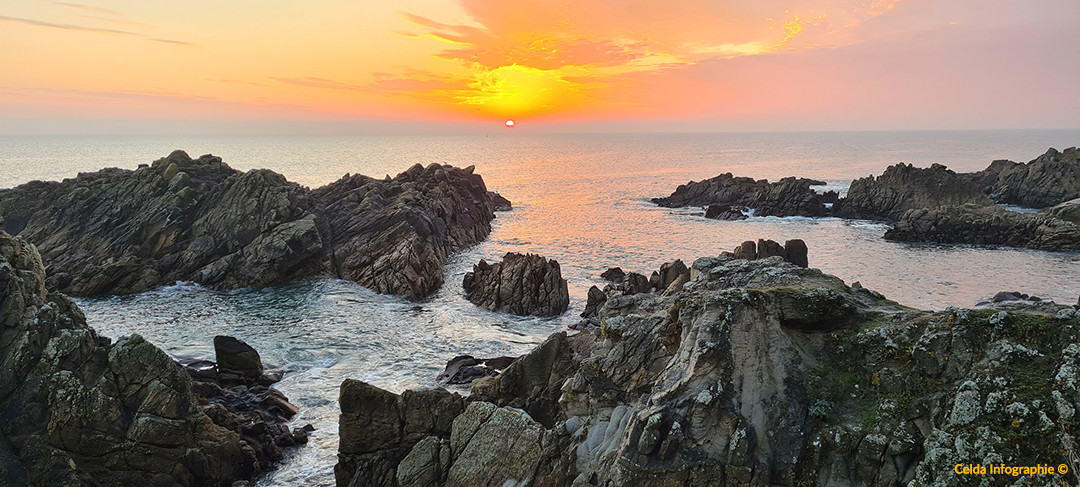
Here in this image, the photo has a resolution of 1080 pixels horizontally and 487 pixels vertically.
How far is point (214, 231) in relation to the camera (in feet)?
175

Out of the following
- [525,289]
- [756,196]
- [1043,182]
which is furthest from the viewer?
[756,196]

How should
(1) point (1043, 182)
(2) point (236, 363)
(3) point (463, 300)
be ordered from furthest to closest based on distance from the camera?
(1) point (1043, 182) < (3) point (463, 300) < (2) point (236, 363)

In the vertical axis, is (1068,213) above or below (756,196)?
above

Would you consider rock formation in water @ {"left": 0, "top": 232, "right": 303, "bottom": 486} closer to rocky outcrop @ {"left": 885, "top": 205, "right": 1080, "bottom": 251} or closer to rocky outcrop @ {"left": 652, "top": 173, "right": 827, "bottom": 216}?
rocky outcrop @ {"left": 885, "top": 205, "right": 1080, "bottom": 251}

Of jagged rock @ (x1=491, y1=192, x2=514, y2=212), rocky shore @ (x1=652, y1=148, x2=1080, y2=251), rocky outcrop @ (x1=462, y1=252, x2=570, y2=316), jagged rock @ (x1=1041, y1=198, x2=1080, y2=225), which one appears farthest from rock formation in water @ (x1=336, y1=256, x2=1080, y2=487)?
jagged rock @ (x1=491, y1=192, x2=514, y2=212)

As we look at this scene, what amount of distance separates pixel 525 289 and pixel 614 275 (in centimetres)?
1059

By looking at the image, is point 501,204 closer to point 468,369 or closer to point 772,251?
point 772,251

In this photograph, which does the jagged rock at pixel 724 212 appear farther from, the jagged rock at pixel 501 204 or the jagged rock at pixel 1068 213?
the jagged rock at pixel 1068 213

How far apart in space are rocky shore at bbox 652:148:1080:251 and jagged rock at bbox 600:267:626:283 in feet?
121

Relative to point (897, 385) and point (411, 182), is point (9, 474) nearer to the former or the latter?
point (897, 385)

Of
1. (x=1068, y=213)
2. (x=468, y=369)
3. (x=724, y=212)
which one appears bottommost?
(x=468, y=369)

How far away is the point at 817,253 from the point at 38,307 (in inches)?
2441

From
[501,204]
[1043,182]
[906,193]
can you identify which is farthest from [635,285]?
[1043,182]

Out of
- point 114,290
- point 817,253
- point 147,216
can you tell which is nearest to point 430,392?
point 114,290
